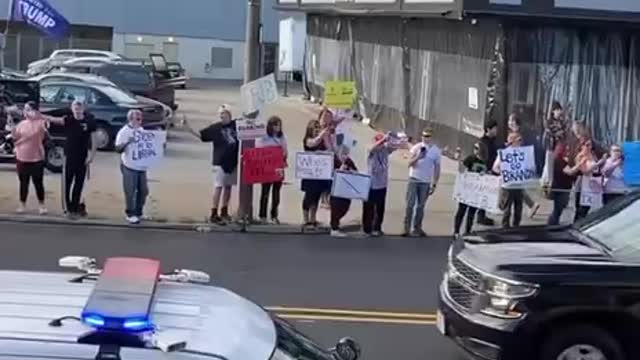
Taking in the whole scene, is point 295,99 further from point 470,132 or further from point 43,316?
point 43,316

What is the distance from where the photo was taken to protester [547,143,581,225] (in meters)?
17.2

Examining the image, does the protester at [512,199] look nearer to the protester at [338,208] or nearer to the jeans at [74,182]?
the protester at [338,208]

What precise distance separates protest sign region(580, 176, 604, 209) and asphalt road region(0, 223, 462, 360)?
215 centimetres

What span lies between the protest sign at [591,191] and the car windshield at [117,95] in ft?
38.9

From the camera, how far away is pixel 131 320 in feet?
9.21

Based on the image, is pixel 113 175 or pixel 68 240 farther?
pixel 113 175

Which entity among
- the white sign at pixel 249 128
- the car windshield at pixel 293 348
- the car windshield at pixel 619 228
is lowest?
the white sign at pixel 249 128

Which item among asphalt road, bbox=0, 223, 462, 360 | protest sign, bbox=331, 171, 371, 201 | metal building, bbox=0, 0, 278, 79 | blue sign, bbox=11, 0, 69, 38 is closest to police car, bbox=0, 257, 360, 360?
asphalt road, bbox=0, 223, 462, 360

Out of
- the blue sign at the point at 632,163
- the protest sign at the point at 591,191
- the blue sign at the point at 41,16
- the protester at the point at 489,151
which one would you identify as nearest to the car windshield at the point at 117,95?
the blue sign at the point at 41,16

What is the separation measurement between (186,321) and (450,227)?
14969 millimetres

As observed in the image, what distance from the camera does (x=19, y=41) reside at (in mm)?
62781

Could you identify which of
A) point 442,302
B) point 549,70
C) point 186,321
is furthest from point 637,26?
point 186,321

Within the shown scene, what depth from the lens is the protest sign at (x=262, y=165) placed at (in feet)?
55.0

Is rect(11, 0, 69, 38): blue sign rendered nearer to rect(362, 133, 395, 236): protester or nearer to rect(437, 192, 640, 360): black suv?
rect(362, 133, 395, 236): protester
